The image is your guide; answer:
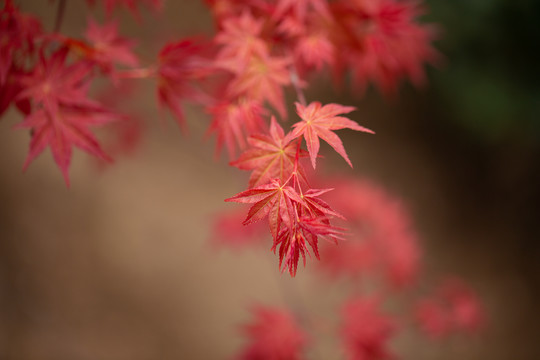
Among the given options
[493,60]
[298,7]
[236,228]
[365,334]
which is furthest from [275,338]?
[493,60]

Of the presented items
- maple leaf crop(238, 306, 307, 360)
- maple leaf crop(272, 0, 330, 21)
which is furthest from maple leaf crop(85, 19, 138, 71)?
maple leaf crop(238, 306, 307, 360)

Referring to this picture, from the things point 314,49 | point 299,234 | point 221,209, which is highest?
point 221,209

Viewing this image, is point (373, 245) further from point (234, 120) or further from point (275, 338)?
point (234, 120)

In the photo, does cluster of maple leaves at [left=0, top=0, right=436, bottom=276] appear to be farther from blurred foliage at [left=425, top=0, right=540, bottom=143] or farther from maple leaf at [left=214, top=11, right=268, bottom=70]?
blurred foliage at [left=425, top=0, right=540, bottom=143]

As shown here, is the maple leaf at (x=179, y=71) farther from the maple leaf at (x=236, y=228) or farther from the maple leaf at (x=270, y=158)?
the maple leaf at (x=236, y=228)

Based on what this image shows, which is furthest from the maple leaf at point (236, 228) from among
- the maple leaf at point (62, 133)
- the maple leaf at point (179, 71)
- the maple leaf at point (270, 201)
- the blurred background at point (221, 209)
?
the maple leaf at point (270, 201)
